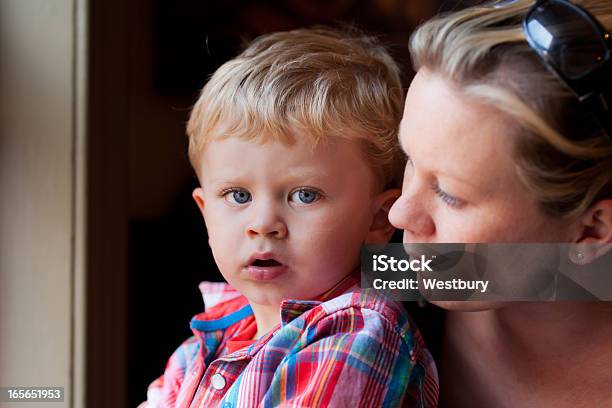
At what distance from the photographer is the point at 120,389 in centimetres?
112

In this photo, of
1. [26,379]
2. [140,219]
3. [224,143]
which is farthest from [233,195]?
[26,379]

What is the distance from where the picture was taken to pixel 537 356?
80cm

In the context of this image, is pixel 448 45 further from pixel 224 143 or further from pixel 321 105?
pixel 224 143

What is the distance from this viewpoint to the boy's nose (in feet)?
2.63

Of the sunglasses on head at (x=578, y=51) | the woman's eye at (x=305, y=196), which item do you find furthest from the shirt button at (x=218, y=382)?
the sunglasses on head at (x=578, y=51)

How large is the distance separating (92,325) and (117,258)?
4.0 inches

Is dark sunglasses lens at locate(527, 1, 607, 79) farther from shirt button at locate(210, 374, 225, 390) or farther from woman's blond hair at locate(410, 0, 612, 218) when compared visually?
shirt button at locate(210, 374, 225, 390)

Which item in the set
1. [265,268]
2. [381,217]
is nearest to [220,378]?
[265,268]
